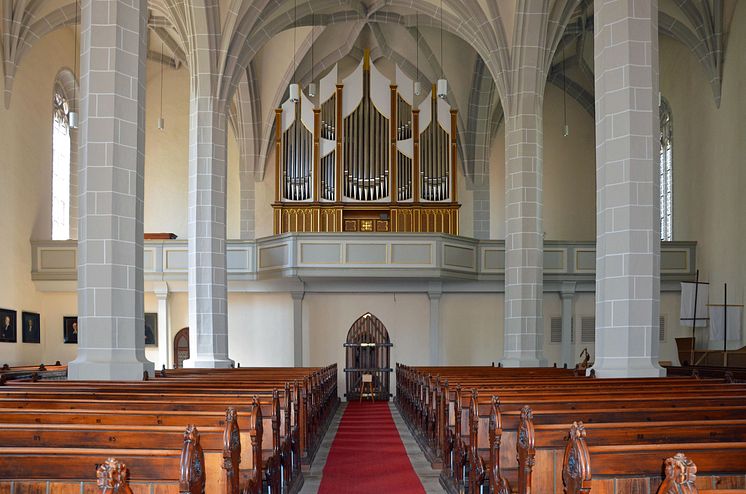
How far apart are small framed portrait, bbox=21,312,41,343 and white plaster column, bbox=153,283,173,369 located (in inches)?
117

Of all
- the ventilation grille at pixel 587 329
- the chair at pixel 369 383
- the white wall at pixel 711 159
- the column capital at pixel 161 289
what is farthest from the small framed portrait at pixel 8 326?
the white wall at pixel 711 159


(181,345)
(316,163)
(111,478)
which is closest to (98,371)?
(111,478)

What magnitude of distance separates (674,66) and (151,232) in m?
15.2

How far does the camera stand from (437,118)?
2139cm

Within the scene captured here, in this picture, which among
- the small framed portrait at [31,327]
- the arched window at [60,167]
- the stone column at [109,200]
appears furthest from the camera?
the arched window at [60,167]

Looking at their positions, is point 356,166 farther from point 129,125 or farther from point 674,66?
point 129,125

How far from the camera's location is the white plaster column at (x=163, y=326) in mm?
21422

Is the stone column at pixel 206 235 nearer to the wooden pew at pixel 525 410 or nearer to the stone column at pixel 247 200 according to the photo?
the stone column at pixel 247 200

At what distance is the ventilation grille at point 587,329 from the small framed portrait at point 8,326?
46.5 ft

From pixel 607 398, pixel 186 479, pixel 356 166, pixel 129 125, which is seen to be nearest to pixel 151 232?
pixel 356 166

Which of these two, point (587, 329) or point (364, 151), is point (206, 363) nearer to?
point (364, 151)

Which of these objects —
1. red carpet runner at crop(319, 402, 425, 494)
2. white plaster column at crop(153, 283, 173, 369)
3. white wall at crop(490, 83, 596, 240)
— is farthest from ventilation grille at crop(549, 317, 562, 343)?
white plaster column at crop(153, 283, 173, 369)

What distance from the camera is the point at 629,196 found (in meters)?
10.1

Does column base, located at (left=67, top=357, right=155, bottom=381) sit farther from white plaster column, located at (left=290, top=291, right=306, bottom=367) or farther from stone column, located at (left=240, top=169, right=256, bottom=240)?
stone column, located at (left=240, top=169, right=256, bottom=240)
